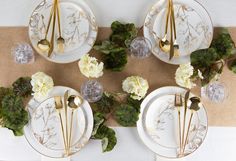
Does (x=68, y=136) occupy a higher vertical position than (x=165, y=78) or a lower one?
lower

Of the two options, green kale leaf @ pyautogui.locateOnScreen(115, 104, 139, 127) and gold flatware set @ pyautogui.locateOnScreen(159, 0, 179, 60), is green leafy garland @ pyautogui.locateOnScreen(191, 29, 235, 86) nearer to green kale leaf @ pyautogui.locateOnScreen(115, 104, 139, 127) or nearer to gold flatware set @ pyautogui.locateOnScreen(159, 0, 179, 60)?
gold flatware set @ pyautogui.locateOnScreen(159, 0, 179, 60)

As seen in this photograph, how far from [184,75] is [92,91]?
33 cm

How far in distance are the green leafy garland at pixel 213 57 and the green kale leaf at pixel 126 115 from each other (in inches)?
10.0

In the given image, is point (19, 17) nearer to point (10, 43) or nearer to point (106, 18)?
point (10, 43)

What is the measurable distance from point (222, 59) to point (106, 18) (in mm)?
451

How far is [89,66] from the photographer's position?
1.23 metres

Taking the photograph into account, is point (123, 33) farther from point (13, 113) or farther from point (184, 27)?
point (13, 113)

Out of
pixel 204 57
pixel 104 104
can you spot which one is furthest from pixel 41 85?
pixel 204 57

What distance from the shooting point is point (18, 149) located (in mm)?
1323

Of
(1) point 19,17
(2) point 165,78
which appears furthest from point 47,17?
(2) point 165,78

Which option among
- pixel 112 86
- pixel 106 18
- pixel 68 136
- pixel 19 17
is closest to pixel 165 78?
pixel 112 86

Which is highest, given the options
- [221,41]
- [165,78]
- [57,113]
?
[221,41]

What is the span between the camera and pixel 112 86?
133 centimetres

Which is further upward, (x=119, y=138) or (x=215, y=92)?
(x=215, y=92)
